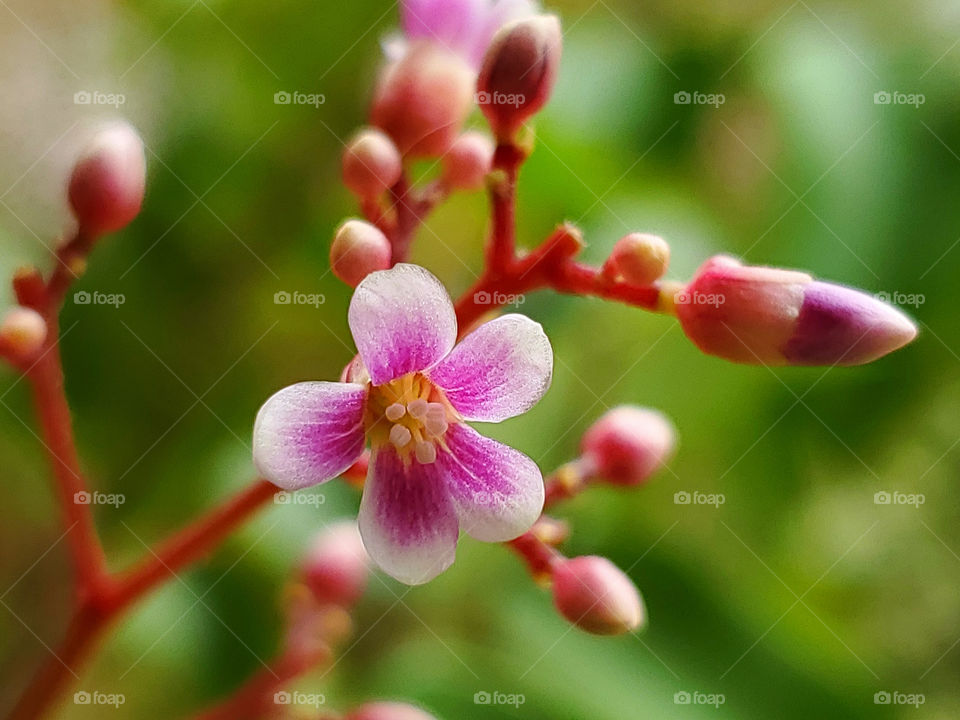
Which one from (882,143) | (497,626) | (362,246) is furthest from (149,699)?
(882,143)

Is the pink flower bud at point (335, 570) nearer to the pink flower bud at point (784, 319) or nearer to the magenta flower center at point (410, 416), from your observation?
the magenta flower center at point (410, 416)

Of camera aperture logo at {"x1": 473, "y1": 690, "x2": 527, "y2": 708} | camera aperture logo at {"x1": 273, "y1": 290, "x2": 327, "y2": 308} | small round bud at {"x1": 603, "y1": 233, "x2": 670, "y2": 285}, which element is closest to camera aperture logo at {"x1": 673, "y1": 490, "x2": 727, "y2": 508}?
camera aperture logo at {"x1": 473, "y1": 690, "x2": 527, "y2": 708}

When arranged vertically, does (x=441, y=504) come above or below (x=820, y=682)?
above

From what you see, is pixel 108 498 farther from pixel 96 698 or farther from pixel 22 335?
pixel 22 335

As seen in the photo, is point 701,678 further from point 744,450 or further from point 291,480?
point 291,480

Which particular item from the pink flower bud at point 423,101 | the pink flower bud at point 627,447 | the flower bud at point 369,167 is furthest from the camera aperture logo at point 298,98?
the pink flower bud at point 627,447

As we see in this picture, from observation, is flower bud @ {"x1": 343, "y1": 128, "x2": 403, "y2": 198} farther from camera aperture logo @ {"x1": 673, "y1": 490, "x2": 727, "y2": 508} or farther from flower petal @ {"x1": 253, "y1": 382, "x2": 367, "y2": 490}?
camera aperture logo @ {"x1": 673, "y1": 490, "x2": 727, "y2": 508}

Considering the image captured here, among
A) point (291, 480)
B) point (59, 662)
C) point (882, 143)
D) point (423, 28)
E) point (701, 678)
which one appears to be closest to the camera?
point (291, 480)
